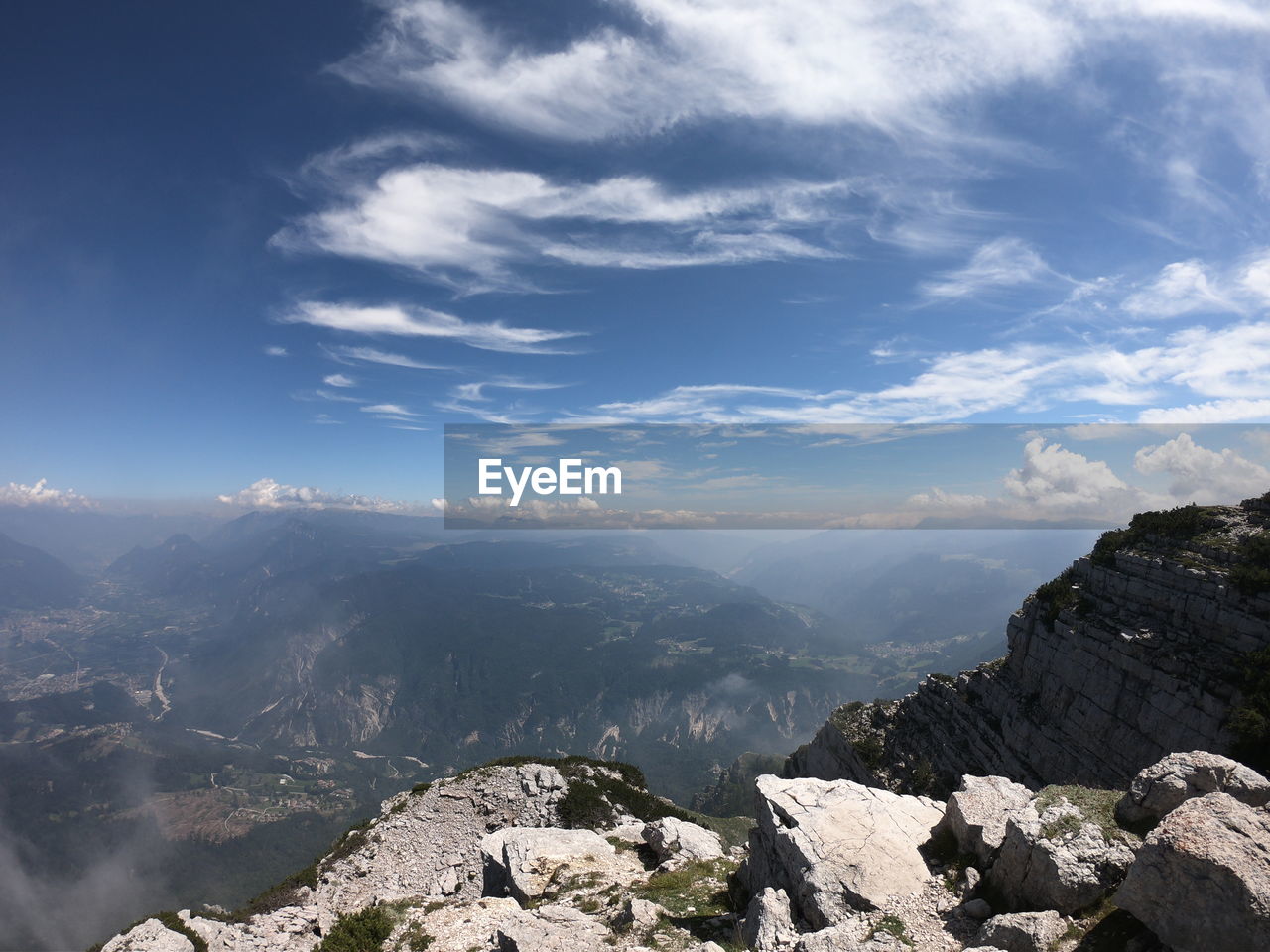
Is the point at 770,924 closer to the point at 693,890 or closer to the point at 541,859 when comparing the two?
the point at 693,890

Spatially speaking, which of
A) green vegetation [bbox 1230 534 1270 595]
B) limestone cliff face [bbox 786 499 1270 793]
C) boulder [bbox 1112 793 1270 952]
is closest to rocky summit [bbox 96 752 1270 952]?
boulder [bbox 1112 793 1270 952]

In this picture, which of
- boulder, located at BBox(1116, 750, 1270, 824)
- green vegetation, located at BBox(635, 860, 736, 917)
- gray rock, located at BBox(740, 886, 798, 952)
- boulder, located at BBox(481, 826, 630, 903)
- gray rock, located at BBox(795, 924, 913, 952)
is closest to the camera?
boulder, located at BBox(1116, 750, 1270, 824)

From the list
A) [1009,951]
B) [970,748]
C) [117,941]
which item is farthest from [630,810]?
[1009,951]

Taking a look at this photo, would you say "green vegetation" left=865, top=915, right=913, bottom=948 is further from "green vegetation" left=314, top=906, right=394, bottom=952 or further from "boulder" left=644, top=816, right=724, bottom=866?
"green vegetation" left=314, top=906, right=394, bottom=952

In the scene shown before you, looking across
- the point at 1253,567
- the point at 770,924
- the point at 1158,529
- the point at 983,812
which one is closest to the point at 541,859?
the point at 770,924

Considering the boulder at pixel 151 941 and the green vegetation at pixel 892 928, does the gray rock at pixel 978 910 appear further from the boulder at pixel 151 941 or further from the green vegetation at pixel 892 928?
the boulder at pixel 151 941

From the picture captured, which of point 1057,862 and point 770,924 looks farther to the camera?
point 770,924

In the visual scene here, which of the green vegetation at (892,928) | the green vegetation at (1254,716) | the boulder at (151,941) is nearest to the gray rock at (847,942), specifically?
the green vegetation at (892,928)
